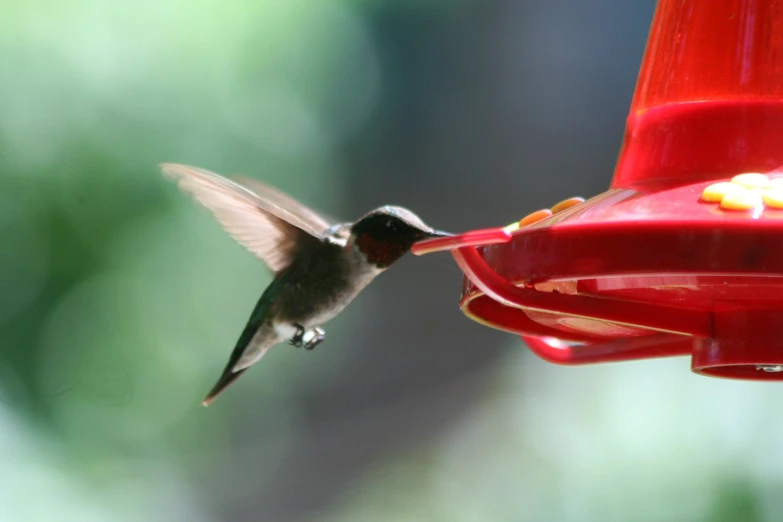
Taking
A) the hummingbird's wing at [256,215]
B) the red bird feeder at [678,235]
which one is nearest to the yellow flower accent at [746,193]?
the red bird feeder at [678,235]

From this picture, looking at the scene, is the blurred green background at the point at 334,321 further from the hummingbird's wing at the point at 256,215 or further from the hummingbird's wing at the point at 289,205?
the hummingbird's wing at the point at 256,215

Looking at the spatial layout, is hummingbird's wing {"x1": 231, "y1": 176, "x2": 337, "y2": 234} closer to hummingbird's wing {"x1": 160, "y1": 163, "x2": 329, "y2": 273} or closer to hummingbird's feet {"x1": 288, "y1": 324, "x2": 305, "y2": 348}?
hummingbird's wing {"x1": 160, "y1": 163, "x2": 329, "y2": 273}

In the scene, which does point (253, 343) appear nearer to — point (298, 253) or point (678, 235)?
point (298, 253)

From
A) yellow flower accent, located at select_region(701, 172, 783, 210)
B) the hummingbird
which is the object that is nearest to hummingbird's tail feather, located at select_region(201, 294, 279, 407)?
the hummingbird

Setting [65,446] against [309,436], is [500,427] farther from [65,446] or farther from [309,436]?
[65,446]

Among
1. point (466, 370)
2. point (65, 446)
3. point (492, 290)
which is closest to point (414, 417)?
point (466, 370)

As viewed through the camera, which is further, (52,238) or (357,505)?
(357,505)

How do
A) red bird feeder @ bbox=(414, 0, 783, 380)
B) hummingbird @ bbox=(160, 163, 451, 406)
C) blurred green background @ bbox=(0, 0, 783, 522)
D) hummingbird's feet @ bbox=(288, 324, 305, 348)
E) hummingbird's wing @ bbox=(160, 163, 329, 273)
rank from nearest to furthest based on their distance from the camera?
red bird feeder @ bbox=(414, 0, 783, 380) → hummingbird's wing @ bbox=(160, 163, 329, 273) → hummingbird @ bbox=(160, 163, 451, 406) → hummingbird's feet @ bbox=(288, 324, 305, 348) → blurred green background @ bbox=(0, 0, 783, 522)
